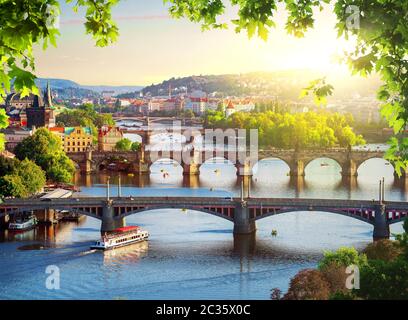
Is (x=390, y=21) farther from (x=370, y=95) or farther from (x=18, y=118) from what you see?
(x=370, y=95)

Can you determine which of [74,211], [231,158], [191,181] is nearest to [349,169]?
[231,158]

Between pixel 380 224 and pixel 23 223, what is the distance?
11.5 metres

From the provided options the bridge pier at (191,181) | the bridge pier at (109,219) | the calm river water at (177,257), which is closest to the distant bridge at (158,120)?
the bridge pier at (191,181)

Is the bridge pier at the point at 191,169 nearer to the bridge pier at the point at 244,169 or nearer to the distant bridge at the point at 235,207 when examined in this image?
the bridge pier at the point at 244,169

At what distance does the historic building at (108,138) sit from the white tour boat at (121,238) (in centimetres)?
3260

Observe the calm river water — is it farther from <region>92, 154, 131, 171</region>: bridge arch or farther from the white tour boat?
<region>92, 154, 131, 171</region>: bridge arch

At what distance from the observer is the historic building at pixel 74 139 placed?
2143 inches

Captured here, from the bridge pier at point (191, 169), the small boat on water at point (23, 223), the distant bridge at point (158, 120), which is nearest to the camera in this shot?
the small boat on water at point (23, 223)

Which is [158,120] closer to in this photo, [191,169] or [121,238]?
[191,169]

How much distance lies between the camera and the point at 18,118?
224ft

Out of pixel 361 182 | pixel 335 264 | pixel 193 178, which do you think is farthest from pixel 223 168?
pixel 335 264

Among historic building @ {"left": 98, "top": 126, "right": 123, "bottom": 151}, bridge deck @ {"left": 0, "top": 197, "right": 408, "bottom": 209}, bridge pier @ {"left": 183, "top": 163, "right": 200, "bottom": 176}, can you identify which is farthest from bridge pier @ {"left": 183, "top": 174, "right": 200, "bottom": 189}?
historic building @ {"left": 98, "top": 126, "right": 123, "bottom": 151}

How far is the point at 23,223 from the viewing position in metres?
27.3

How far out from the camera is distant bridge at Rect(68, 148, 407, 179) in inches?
1853
